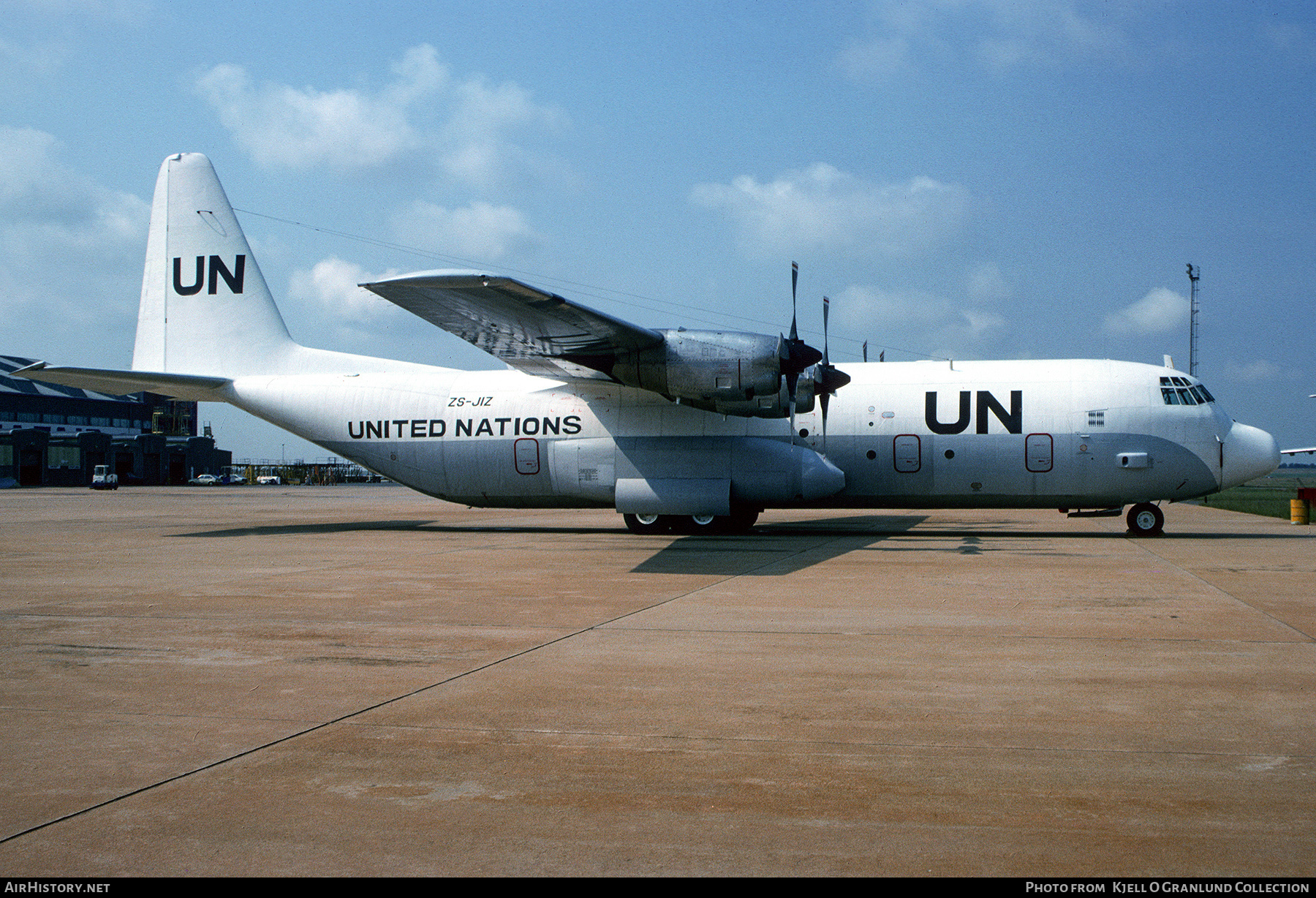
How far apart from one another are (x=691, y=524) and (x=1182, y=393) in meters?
10.7

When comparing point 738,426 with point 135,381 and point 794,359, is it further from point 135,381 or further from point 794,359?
point 135,381

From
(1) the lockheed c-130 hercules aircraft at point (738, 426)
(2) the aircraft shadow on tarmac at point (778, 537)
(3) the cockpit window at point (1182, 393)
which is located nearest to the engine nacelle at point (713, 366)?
(1) the lockheed c-130 hercules aircraft at point (738, 426)

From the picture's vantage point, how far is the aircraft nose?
20.2 m

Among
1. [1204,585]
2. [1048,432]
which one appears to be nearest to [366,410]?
[1048,432]

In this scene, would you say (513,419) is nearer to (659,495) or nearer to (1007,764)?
(659,495)

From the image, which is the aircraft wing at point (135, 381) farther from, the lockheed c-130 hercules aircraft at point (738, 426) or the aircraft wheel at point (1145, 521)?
the aircraft wheel at point (1145, 521)

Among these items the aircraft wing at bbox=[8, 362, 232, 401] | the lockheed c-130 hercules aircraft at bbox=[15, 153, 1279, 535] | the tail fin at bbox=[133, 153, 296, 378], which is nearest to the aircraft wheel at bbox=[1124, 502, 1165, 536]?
the lockheed c-130 hercules aircraft at bbox=[15, 153, 1279, 535]

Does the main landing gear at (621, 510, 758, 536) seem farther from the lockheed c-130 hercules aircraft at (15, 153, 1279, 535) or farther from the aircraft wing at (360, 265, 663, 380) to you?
the aircraft wing at (360, 265, 663, 380)

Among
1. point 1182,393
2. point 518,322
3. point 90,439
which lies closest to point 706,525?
point 518,322


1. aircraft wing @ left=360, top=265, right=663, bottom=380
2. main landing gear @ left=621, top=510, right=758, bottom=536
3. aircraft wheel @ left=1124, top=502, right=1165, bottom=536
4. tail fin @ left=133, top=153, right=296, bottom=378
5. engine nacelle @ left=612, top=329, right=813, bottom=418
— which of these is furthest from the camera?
tail fin @ left=133, top=153, right=296, bottom=378

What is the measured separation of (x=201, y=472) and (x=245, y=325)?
86.5 metres

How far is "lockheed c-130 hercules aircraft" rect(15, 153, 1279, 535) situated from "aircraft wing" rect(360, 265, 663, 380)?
89mm

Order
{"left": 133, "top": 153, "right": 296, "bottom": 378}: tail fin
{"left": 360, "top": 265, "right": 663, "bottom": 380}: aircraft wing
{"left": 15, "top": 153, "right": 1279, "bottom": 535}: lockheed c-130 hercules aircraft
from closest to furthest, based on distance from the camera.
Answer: {"left": 360, "top": 265, "right": 663, "bottom": 380}: aircraft wing → {"left": 15, "top": 153, "right": 1279, "bottom": 535}: lockheed c-130 hercules aircraft → {"left": 133, "top": 153, "right": 296, "bottom": 378}: tail fin

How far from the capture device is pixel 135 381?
21844 mm
